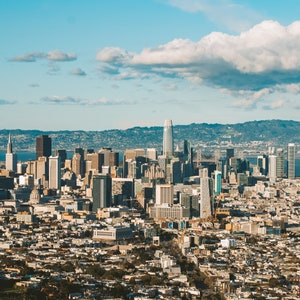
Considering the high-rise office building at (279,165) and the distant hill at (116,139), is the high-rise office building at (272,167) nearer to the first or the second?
the high-rise office building at (279,165)

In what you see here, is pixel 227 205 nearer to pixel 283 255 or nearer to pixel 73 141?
pixel 283 255

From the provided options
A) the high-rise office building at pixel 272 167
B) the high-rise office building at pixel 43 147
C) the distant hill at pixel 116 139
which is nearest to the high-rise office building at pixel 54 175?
the high-rise office building at pixel 43 147

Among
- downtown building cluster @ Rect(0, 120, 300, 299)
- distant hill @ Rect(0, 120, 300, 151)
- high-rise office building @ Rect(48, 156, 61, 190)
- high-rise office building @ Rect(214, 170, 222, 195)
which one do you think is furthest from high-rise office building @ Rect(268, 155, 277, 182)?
distant hill @ Rect(0, 120, 300, 151)

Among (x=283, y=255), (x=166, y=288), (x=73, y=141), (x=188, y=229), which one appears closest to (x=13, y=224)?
(x=188, y=229)

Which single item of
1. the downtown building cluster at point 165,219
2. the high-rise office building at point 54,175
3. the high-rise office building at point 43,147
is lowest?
the downtown building cluster at point 165,219

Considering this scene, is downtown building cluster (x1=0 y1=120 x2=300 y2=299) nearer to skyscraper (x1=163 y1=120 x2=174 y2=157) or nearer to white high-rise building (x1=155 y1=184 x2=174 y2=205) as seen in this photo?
white high-rise building (x1=155 y1=184 x2=174 y2=205)

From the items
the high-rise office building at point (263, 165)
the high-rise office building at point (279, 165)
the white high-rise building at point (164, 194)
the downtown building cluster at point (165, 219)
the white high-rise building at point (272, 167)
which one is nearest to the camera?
the downtown building cluster at point (165, 219)

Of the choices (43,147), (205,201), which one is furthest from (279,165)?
(205,201)
